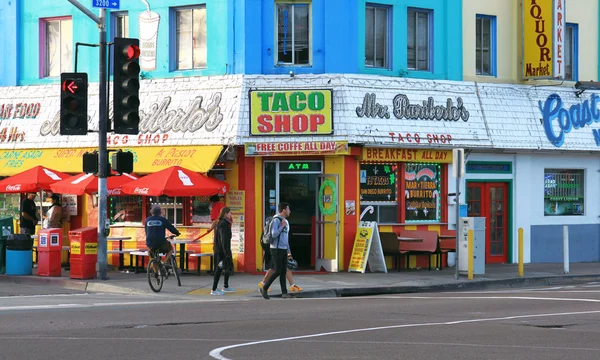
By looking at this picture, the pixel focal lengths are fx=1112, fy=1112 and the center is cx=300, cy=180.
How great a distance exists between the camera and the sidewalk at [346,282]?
75.4 ft

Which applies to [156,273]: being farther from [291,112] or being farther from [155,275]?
[291,112]

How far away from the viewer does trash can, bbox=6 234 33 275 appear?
25688 millimetres

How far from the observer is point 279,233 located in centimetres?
2125

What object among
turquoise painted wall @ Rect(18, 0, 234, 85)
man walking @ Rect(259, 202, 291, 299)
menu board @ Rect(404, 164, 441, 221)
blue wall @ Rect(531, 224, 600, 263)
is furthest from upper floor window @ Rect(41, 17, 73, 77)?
blue wall @ Rect(531, 224, 600, 263)

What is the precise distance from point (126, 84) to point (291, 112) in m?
5.26

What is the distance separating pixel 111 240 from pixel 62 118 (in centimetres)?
540

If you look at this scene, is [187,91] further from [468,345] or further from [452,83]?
[468,345]

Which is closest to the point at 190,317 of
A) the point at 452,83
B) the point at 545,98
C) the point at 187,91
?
the point at 187,91

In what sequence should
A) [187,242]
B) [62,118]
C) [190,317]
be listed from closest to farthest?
[190,317] → [62,118] → [187,242]

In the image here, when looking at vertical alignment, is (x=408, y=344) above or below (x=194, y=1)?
below

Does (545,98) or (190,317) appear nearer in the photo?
(190,317)

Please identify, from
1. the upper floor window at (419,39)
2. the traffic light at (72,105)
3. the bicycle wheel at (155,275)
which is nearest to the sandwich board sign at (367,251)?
the upper floor window at (419,39)

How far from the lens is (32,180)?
2756 cm

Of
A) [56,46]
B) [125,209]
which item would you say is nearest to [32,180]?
[125,209]
